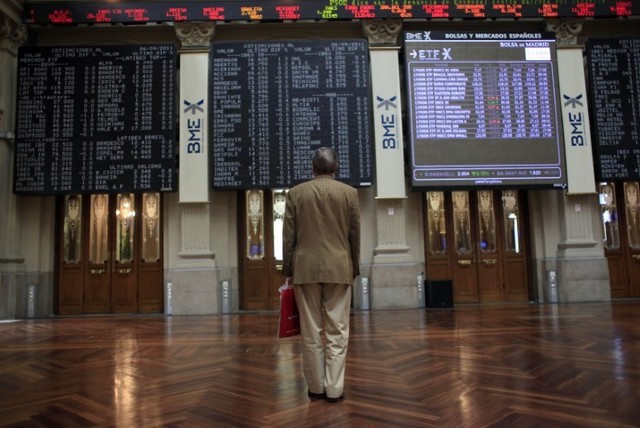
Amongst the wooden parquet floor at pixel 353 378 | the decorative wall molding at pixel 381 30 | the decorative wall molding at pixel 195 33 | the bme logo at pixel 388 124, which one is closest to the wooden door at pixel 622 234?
the wooden parquet floor at pixel 353 378

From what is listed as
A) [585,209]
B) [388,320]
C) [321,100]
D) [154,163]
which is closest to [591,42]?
[585,209]

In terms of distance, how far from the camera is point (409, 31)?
30.0ft

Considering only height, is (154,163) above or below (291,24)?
below

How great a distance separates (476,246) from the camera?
9.51 metres

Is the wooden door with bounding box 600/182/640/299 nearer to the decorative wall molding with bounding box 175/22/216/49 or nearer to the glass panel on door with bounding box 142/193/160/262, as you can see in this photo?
the decorative wall molding with bounding box 175/22/216/49

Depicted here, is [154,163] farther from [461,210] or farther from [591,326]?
[591,326]

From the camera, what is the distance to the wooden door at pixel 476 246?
9.45 metres

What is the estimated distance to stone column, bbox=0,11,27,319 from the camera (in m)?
8.54

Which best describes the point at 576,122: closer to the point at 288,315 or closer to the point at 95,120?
the point at 288,315

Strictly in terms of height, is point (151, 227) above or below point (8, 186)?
below

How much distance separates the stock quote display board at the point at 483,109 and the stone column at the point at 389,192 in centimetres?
31

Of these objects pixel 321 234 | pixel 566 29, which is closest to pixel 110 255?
pixel 321 234

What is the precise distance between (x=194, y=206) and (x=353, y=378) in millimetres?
6143

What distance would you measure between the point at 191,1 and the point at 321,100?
3.16 m
